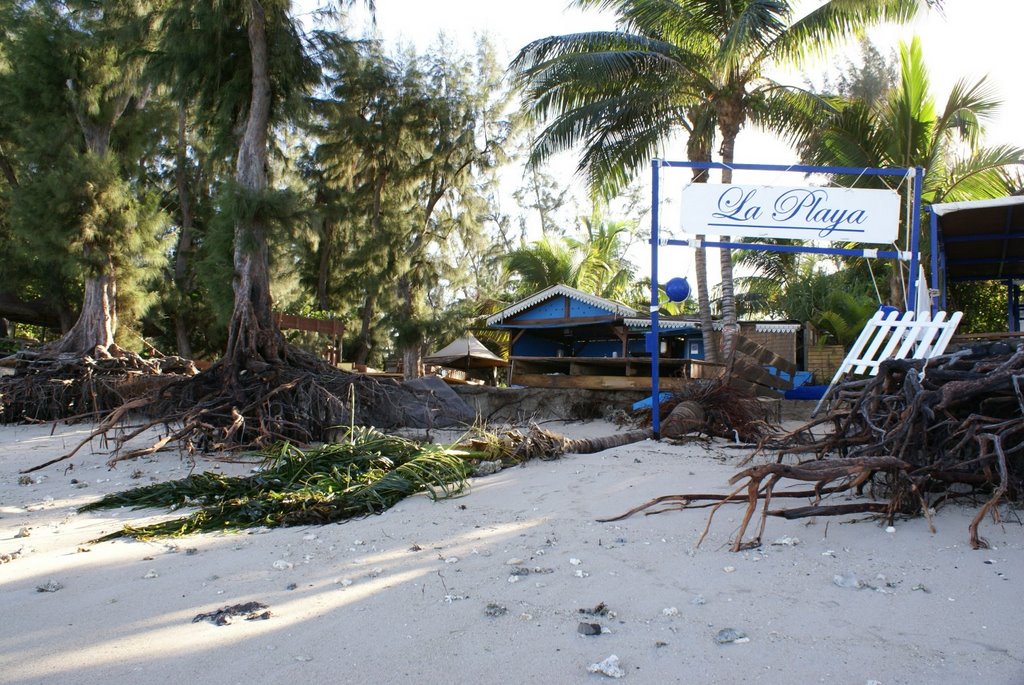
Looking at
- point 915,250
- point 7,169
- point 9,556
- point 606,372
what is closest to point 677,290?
point 915,250

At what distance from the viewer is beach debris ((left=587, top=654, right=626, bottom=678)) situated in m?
2.65

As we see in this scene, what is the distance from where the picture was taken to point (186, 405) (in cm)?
955

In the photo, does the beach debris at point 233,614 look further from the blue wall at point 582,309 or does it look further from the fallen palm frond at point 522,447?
the blue wall at point 582,309

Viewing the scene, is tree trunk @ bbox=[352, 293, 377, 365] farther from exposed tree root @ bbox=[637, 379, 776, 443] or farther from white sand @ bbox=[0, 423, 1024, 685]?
white sand @ bbox=[0, 423, 1024, 685]

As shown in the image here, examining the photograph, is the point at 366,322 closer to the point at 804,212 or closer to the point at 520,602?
the point at 804,212

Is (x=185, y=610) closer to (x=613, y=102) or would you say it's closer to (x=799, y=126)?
(x=613, y=102)

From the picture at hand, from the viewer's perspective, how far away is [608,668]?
2682 mm

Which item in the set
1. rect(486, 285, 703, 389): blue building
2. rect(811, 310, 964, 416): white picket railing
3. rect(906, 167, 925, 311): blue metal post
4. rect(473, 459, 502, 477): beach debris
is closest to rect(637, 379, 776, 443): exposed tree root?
rect(906, 167, 925, 311): blue metal post

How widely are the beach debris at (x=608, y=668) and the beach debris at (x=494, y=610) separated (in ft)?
2.23

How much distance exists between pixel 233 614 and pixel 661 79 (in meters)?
13.7

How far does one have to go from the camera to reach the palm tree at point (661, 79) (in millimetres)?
13500

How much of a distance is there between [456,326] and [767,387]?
1327 centimetres

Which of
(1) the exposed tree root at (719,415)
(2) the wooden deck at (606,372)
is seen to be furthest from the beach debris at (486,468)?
(2) the wooden deck at (606,372)

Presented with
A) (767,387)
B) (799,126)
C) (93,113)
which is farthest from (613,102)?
(93,113)
